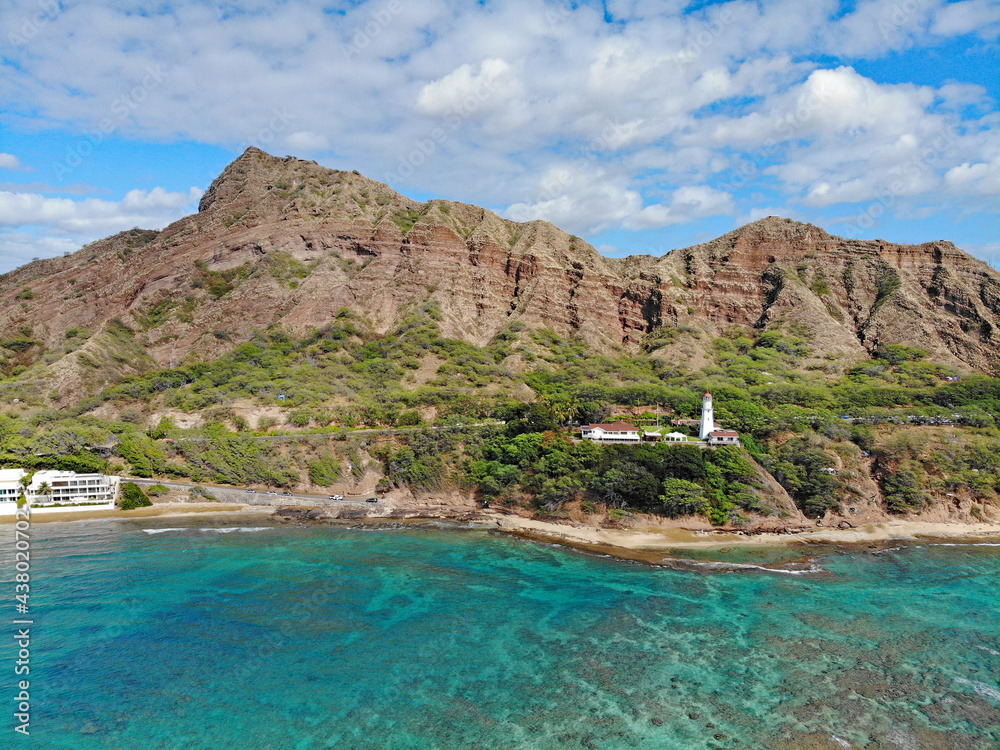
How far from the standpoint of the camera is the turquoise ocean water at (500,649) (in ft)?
76.7

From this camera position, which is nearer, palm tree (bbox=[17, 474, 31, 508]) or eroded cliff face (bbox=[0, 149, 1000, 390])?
palm tree (bbox=[17, 474, 31, 508])

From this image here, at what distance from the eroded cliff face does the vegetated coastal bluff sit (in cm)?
38

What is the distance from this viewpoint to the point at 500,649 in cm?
2953

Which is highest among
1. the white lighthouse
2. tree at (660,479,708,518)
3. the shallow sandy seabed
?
the white lighthouse

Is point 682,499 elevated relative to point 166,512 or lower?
elevated

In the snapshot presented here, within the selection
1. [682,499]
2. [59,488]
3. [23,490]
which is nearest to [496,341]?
[682,499]

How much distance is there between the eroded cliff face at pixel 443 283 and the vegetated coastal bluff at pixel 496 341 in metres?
0.38

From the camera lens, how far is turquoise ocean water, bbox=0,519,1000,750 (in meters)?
23.4

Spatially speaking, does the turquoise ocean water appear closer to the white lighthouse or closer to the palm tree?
the palm tree

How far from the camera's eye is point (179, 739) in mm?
22609

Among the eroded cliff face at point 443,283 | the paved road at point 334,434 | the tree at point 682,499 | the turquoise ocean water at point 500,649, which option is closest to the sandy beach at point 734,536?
the tree at point 682,499

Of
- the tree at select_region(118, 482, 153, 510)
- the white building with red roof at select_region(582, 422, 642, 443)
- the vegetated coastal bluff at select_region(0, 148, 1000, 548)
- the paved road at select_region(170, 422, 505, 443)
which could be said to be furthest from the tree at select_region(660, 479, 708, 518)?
the tree at select_region(118, 482, 153, 510)

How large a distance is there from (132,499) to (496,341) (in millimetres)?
53121

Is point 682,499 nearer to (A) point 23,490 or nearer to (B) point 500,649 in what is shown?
(B) point 500,649
